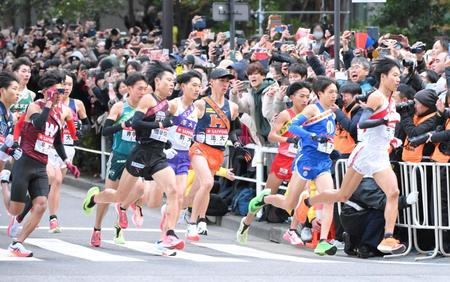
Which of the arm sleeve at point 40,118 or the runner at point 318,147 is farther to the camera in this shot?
the runner at point 318,147

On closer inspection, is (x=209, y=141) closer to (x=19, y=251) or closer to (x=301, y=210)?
(x=301, y=210)

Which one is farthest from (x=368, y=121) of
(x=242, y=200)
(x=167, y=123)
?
(x=242, y=200)

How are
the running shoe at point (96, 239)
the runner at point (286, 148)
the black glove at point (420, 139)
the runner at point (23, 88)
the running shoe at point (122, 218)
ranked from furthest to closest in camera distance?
the runner at point (23, 88) → the runner at point (286, 148) → the running shoe at point (122, 218) → the running shoe at point (96, 239) → the black glove at point (420, 139)

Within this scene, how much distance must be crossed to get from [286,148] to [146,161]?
2481mm

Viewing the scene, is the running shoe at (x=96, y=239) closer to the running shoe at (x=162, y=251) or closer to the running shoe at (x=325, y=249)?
the running shoe at (x=162, y=251)

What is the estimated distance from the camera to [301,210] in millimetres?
15938

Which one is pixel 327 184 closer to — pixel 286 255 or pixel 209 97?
pixel 286 255

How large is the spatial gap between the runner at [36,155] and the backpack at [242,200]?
13.7 feet

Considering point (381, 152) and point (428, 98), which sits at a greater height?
point (428, 98)

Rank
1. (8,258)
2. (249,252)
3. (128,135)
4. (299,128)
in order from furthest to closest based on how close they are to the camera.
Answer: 1. (128,135)
2. (249,252)
3. (299,128)
4. (8,258)

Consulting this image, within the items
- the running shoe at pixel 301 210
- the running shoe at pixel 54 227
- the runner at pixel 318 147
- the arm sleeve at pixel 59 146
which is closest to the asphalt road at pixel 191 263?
the running shoe at pixel 54 227

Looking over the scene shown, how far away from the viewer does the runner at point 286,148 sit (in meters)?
15.9

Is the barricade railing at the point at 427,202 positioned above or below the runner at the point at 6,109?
below

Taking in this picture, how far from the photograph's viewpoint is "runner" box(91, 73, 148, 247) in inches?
602
